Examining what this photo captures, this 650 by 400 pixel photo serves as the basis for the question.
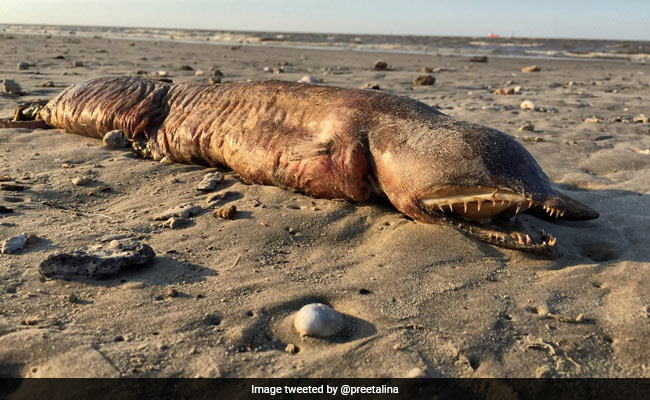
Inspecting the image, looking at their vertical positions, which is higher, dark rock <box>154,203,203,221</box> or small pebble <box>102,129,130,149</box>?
small pebble <box>102,129,130,149</box>

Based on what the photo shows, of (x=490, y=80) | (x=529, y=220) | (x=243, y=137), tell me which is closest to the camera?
(x=529, y=220)

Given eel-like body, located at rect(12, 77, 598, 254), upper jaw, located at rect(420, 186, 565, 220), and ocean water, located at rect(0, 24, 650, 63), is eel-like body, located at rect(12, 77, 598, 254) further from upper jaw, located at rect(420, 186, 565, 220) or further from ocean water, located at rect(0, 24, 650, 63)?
ocean water, located at rect(0, 24, 650, 63)

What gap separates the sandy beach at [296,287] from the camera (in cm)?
224

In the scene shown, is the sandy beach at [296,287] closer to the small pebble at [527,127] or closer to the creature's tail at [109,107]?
the creature's tail at [109,107]

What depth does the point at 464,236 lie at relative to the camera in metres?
3.40

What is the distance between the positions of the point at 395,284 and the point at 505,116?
539 cm

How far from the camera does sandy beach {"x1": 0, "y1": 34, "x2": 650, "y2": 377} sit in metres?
2.24

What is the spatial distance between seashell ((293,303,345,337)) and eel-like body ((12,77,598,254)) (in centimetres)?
119

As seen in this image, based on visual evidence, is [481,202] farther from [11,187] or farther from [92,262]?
[11,187]

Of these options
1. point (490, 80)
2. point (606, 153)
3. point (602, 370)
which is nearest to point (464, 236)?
point (602, 370)

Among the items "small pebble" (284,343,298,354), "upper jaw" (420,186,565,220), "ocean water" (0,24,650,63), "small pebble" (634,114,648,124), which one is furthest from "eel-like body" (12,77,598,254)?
"ocean water" (0,24,650,63)

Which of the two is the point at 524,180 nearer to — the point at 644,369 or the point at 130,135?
the point at 644,369

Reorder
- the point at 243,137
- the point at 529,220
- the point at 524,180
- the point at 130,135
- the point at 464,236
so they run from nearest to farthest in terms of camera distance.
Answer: the point at 524,180 → the point at 464,236 → the point at 529,220 → the point at 243,137 → the point at 130,135
